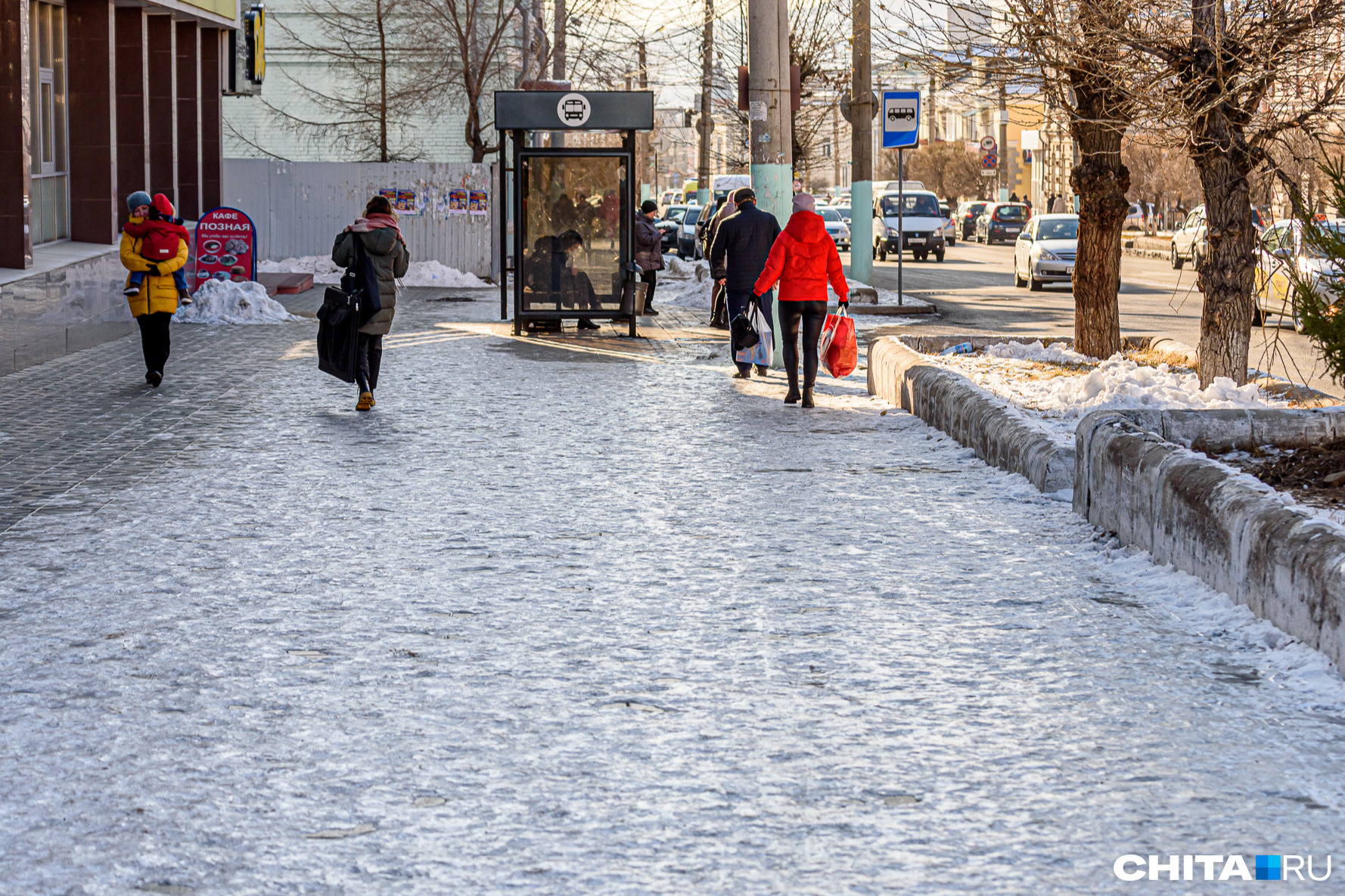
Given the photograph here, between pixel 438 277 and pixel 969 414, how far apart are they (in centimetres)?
1990

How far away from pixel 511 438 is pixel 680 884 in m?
7.48

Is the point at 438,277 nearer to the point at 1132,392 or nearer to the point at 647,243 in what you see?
the point at 647,243

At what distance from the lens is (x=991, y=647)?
19.5 ft

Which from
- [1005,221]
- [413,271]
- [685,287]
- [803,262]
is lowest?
[803,262]

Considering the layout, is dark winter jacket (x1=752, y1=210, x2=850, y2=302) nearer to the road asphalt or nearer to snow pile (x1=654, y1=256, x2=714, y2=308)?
the road asphalt

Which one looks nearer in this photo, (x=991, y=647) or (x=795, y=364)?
(x=991, y=647)

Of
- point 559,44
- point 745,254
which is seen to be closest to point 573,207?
point 745,254

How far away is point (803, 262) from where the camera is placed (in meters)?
13.2

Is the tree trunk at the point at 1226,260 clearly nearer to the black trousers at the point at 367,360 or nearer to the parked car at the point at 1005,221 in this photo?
the black trousers at the point at 367,360

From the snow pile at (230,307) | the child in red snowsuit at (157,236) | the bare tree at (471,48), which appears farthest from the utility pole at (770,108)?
the bare tree at (471,48)

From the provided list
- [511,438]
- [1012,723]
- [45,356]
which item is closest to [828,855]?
[1012,723]

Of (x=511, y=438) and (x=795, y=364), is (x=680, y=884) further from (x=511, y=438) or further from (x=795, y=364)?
(x=795, y=364)

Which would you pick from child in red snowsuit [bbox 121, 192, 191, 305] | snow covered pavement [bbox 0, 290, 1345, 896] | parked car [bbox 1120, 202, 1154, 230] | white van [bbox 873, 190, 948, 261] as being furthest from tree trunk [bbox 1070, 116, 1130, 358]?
parked car [bbox 1120, 202, 1154, 230]

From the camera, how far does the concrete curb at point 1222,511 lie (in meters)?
5.59
